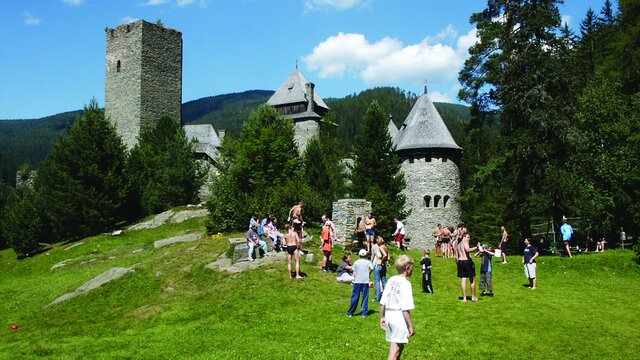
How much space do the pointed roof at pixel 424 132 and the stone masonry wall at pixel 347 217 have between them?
1857 cm

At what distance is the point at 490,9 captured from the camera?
36.8m

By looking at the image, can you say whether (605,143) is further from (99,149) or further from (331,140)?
(99,149)

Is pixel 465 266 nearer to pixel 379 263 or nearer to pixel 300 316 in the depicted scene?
pixel 379 263

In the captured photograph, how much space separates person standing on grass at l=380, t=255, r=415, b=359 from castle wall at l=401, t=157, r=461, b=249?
34723 millimetres

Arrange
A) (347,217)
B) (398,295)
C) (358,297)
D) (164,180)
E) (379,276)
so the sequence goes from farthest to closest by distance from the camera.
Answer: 1. (164,180)
2. (347,217)
3. (379,276)
4. (358,297)
5. (398,295)

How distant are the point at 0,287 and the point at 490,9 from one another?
33.9 meters

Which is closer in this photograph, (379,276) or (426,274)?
(379,276)

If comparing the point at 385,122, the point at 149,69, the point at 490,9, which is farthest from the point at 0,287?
the point at 149,69

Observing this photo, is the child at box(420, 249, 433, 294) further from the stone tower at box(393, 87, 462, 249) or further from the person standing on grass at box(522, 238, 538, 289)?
the stone tower at box(393, 87, 462, 249)

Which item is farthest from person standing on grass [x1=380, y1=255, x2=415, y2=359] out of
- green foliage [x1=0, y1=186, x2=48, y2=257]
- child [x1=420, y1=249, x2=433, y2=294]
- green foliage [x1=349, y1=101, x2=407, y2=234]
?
green foliage [x1=0, y1=186, x2=48, y2=257]

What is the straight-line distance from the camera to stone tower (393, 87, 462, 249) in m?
42.9

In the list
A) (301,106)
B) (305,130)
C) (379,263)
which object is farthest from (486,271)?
(301,106)

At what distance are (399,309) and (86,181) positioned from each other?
3941 centimetres

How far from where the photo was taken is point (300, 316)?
1482cm
